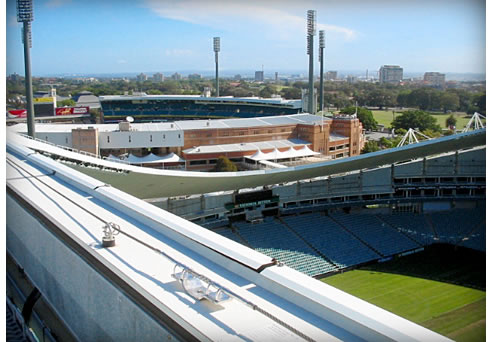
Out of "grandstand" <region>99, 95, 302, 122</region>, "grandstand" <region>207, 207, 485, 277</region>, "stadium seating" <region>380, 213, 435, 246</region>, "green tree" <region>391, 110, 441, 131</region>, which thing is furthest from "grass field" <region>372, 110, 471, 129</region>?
"grandstand" <region>207, 207, 485, 277</region>

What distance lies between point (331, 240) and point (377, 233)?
1.16m

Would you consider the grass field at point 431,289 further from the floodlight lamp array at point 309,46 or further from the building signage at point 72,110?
the building signage at point 72,110

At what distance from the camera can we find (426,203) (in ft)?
37.8

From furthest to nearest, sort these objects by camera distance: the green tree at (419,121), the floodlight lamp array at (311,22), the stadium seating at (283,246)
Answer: the floodlight lamp array at (311,22) → the green tree at (419,121) → the stadium seating at (283,246)

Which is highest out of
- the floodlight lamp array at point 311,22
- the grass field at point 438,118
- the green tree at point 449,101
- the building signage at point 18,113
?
the floodlight lamp array at point 311,22

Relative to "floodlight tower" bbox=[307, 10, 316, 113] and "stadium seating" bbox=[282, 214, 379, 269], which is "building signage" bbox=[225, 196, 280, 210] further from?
"floodlight tower" bbox=[307, 10, 316, 113]

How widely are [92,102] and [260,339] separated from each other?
38579 mm

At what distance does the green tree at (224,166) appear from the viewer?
15.7 m

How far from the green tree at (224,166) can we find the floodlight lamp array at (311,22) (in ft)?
42.6

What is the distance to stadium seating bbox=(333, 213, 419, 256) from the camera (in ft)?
33.0

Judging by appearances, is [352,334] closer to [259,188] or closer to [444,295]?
[444,295]

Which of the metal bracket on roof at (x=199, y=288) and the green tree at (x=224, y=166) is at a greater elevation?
the metal bracket on roof at (x=199, y=288)

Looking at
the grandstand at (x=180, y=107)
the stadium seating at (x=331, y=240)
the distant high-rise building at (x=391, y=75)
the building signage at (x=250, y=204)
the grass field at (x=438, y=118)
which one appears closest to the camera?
the stadium seating at (x=331, y=240)

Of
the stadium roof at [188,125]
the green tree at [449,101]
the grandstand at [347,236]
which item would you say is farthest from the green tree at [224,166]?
the green tree at [449,101]
